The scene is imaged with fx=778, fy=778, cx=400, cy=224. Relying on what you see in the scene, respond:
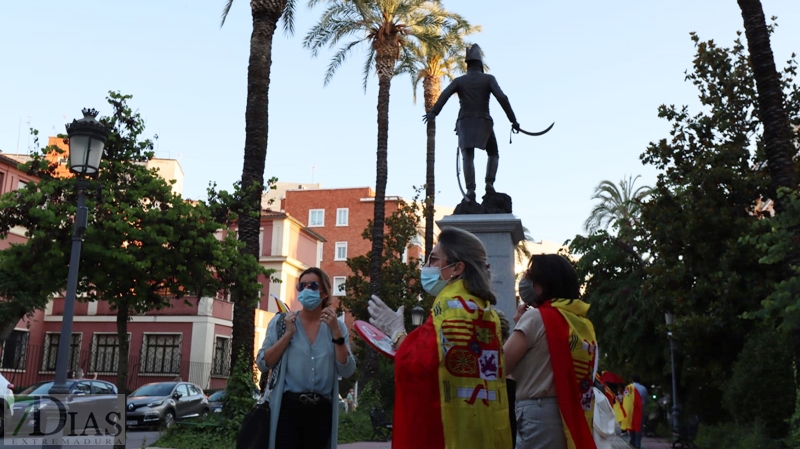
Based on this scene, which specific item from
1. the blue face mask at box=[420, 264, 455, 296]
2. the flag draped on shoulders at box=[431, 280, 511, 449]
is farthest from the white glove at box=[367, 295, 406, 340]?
the flag draped on shoulders at box=[431, 280, 511, 449]

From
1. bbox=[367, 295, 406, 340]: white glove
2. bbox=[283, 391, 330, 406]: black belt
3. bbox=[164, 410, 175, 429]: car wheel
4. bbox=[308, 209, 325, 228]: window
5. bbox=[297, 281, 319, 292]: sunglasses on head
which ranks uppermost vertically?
bbox=[308, 209, 325, 228]: window

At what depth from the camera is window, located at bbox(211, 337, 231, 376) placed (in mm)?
44094

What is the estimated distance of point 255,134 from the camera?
50.5 feet

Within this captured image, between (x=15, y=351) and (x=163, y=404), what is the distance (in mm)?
17020

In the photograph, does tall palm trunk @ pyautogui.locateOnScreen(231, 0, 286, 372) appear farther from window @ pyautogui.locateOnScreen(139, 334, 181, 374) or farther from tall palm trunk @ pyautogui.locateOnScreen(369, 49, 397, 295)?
window @ pyautogui.locateOnScreen(139, 334, 181, 374)

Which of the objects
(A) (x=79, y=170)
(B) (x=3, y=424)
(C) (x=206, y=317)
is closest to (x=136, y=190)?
(B) (x=3, y=424)

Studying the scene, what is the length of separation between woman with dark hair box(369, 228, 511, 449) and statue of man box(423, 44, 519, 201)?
21.9 feet

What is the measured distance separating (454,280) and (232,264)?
13.1m

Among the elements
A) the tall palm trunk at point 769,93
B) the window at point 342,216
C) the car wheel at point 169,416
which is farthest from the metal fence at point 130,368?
the tall palm trunk at point 769,93

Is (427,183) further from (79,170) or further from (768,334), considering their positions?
(79,170)

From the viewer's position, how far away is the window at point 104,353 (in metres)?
41.8

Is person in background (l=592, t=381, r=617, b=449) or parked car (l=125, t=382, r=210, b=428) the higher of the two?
person in background (l=592, t=381, r=617, b=449)

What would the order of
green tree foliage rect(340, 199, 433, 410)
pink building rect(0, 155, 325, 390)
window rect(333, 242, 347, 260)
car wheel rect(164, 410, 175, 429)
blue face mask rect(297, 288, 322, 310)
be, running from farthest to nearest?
window rect(333, 242, 347, 260), pink building rect(0, 155, 325, 390), green tree foliage rect(340, 199, 433, 410), car wheel rect(164, 410, 175, 429), blue face mask rect(297, 288, 322, 310)

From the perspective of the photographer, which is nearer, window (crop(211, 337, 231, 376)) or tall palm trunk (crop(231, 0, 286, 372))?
tall palm trunk (crop(231, 0, 286, 372))
